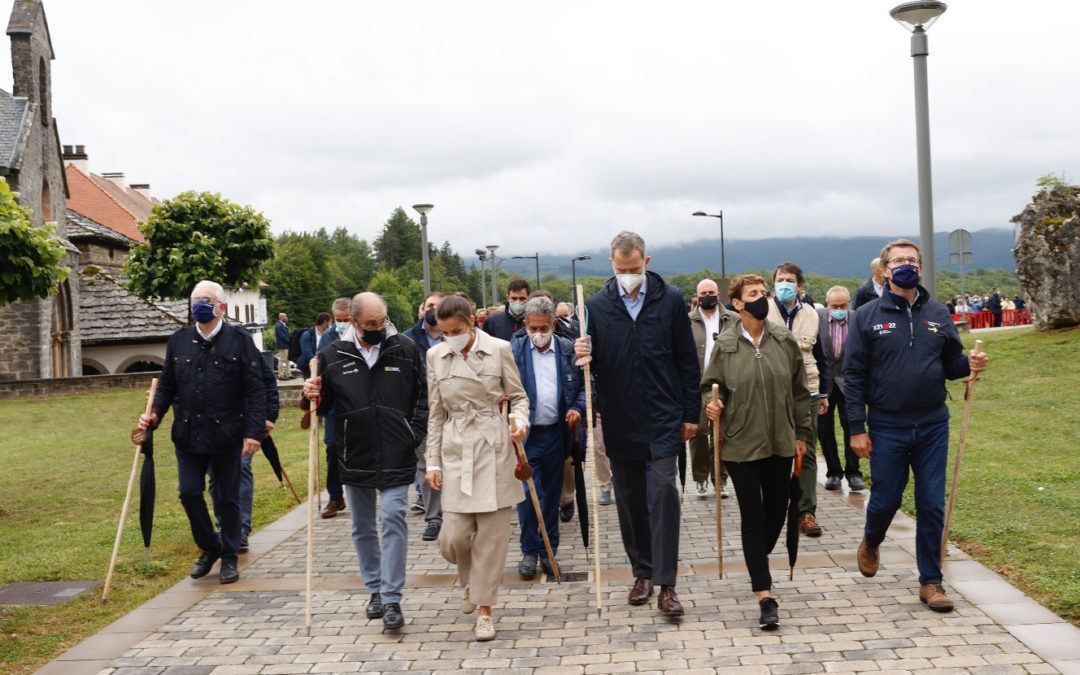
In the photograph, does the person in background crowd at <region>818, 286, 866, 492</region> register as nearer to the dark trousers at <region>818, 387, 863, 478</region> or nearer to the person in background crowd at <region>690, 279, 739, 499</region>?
the dark trousers at <region>818, 387, 863, 478</region>

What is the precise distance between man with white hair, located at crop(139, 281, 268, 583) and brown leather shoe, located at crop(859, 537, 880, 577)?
14.3 feet

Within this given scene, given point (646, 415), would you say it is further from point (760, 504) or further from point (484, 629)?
point (484, 629)

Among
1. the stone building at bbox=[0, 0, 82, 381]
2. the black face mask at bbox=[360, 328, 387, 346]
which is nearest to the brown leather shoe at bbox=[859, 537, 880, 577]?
the black face mask at bbox=[360, 328, 387, 346]

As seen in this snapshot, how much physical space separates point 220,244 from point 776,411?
Answer: 31.8m

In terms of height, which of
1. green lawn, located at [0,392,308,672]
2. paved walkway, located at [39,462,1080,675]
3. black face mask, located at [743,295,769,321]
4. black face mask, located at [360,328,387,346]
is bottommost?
green lawn, located at [0,392,308,672]

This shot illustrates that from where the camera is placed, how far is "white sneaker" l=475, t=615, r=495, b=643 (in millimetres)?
5762

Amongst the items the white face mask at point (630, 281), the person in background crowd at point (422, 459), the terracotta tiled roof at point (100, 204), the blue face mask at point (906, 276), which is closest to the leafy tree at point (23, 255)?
the person in background crowd at point (422, 459)

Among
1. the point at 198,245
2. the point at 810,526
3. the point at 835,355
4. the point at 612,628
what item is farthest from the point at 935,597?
the point at 198,245

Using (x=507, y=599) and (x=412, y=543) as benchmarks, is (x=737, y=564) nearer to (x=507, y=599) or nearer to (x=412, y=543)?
(x=507, y=599)

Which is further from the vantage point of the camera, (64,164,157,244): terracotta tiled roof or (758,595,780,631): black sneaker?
(64,164,157,244): terracotta tiled roof

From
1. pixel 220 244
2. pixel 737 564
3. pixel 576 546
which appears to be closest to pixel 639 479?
pixel 737 564

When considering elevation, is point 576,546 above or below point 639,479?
below

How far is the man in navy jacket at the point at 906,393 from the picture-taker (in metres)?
5.96

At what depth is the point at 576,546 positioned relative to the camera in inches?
326
